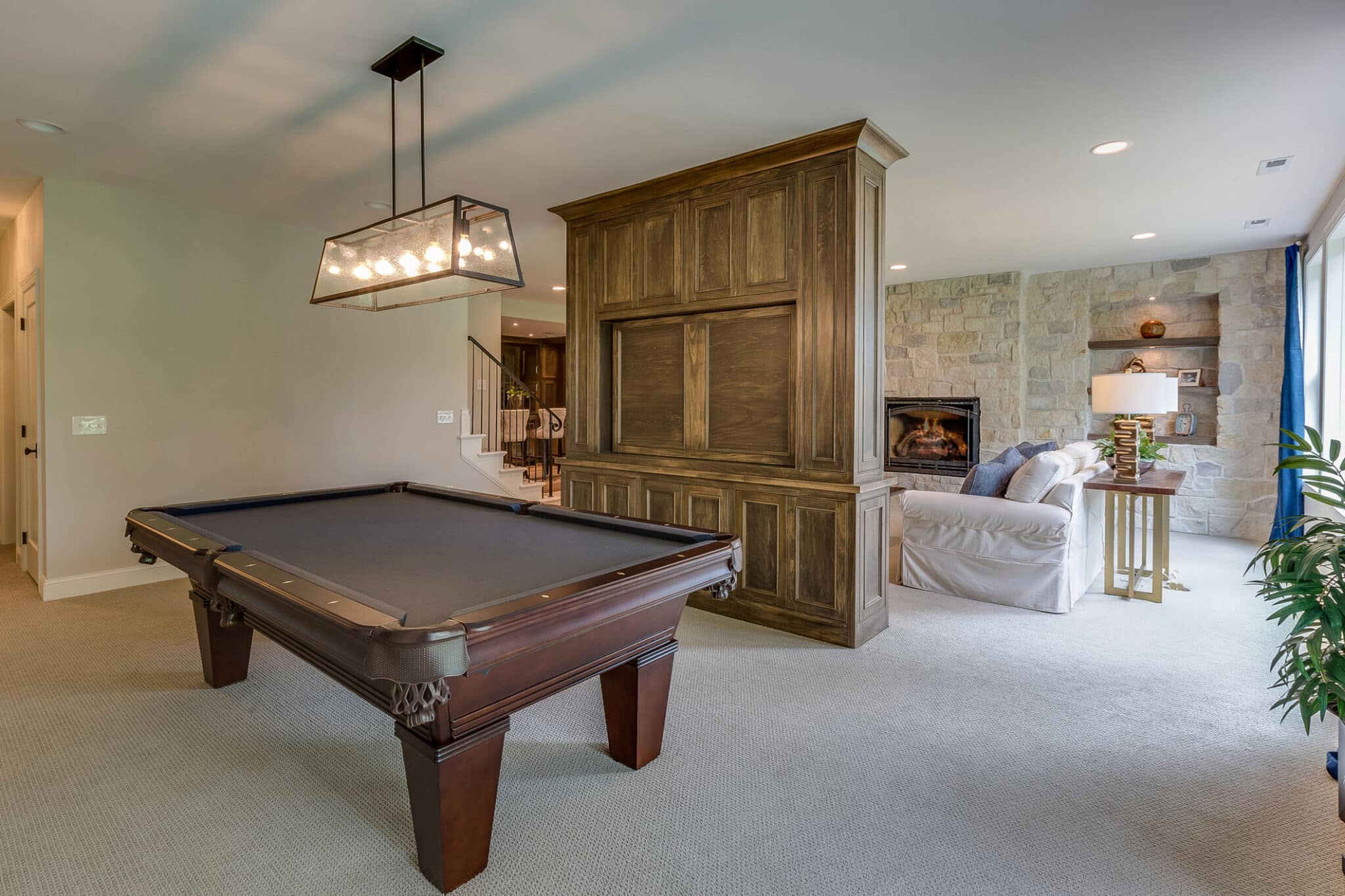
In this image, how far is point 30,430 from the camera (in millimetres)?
4523

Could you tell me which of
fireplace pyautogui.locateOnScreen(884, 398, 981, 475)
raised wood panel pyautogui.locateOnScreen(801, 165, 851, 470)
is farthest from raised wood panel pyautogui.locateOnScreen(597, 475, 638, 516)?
fireplace pyautogui.locateOnScreen(884, 398, 981, 475)

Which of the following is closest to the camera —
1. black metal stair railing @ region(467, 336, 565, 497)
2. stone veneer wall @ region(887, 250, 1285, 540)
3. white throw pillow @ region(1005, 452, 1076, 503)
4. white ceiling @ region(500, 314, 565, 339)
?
white throw pillow @ region(1005, 452, 1076, 503)

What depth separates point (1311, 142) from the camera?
135 inches

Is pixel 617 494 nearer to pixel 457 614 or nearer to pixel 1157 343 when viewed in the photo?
pixel 457 614

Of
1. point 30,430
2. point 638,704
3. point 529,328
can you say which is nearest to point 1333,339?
point 638,704

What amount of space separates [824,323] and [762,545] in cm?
126

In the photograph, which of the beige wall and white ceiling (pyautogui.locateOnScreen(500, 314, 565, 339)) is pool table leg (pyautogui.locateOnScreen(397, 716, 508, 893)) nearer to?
the beige wall

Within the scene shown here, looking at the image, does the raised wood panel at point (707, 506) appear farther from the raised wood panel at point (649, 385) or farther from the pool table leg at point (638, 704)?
the pool table leg at point (638, 704)

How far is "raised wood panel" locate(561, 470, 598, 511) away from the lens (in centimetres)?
452

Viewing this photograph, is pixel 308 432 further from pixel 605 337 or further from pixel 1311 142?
pixel 1311 142

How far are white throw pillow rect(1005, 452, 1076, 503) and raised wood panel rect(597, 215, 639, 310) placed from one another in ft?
8.87

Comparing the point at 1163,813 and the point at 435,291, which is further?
the point at 435,291

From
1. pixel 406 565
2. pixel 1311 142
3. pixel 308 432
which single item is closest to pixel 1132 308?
pixel 1311 142

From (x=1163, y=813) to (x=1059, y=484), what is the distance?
2338 millimetres
